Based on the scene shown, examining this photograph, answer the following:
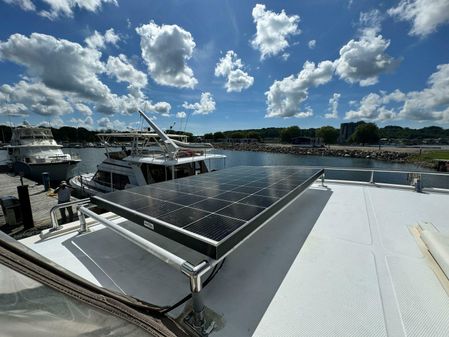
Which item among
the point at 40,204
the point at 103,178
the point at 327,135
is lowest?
the point at 40,204

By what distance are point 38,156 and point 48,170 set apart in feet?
13.2

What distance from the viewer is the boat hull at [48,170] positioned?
65.3 ft

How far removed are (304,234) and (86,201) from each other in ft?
15.7

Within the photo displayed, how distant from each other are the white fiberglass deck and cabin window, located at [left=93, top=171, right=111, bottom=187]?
1050cm

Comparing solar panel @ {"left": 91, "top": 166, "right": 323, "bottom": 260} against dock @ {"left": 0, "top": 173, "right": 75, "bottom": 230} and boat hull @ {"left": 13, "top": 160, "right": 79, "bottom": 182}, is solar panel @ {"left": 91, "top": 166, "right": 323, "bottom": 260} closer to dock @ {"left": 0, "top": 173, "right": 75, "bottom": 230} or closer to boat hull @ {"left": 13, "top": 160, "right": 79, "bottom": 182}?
dock @ {"left": 0, "top": 173, "right": 75, "bottom": 230}

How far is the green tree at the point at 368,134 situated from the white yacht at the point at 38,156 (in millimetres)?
102013

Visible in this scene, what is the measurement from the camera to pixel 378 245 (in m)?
3.76

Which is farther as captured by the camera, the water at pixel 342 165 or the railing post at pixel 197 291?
the water at pixel 342 165

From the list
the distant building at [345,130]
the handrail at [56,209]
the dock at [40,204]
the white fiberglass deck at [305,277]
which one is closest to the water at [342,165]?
the dock at [40,204]

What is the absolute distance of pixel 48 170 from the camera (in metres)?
20.4

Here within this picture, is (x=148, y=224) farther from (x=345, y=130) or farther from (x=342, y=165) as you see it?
(x=345, y=130)

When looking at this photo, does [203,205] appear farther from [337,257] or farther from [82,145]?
[82,145]

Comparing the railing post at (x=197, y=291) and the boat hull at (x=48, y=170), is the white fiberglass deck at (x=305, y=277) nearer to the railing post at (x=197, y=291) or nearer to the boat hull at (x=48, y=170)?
the railing post at (x=197, y=291)

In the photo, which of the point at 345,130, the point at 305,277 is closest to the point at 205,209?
the point at 305,277
